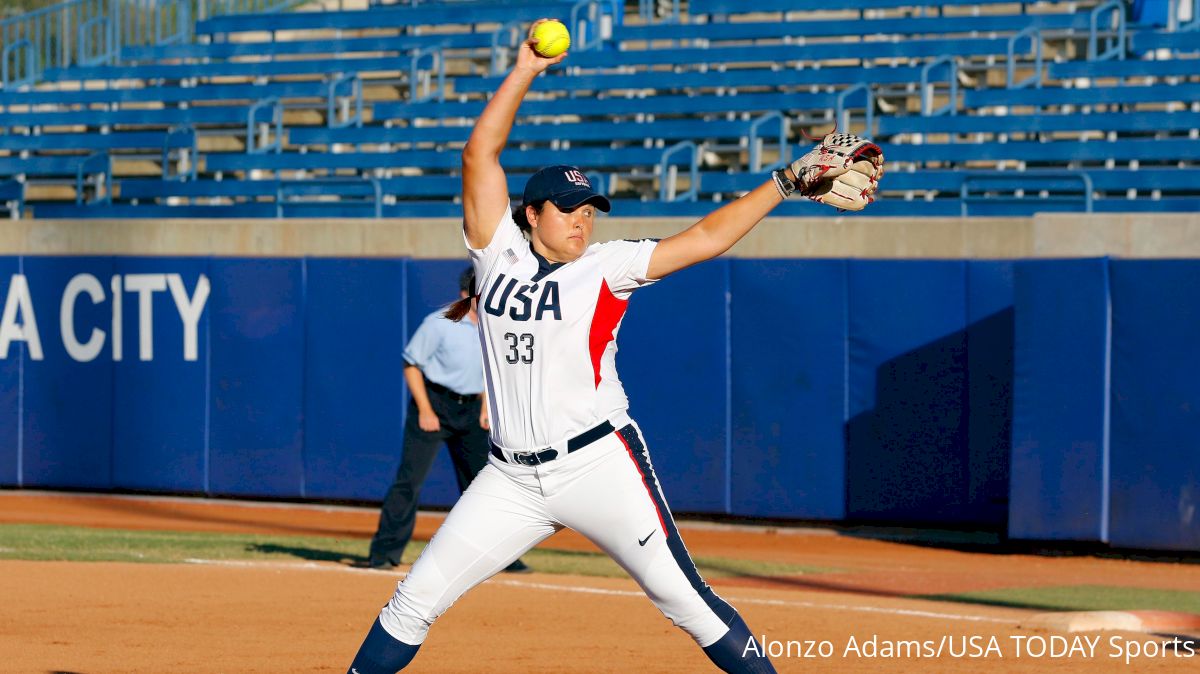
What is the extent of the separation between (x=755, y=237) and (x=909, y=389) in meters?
1.71

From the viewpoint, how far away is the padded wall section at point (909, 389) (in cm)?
1220

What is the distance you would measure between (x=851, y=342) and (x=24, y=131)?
1400 cm

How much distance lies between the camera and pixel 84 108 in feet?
72.2

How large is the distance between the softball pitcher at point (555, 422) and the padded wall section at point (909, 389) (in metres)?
7.59

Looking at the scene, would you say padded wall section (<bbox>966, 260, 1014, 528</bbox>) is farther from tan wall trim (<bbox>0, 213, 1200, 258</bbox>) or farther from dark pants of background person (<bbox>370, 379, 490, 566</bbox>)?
dark pants of background person (<bbox>370, 379, 490, 566</bbox>)

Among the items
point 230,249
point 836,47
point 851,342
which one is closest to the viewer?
point 851,342

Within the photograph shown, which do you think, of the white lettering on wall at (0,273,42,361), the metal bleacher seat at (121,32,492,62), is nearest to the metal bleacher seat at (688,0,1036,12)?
the metal bleacher seat at (121,32,492,62)

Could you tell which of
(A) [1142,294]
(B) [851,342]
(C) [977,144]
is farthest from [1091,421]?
(C) [977,144]

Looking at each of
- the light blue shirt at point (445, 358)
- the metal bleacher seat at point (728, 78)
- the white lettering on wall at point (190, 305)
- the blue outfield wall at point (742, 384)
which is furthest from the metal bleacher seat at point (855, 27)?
the light blue shirt at point (445, 358)

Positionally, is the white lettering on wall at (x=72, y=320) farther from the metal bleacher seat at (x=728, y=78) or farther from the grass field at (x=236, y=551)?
the metal bleacher seat at (x=728, y=78)

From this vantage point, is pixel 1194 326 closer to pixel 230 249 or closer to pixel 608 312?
pixel 608 312

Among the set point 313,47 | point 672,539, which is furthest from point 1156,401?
point 313,47

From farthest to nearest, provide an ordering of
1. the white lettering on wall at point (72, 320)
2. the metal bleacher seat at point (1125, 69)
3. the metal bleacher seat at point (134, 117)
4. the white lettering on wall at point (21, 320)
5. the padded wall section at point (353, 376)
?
1. the metal bleacher seat at point (134, 117)
2. the metal bleacher seat at point (1125, 69)
3. the white lettering on wall at point (21, 320)
4. the white lettering on wall at point (72, 320)
5. the padded wall section at point (353, 376)

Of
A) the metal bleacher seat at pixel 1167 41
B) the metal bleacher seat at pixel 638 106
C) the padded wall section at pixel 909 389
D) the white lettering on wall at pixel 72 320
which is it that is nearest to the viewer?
the padded wall section at pixel 909 389
